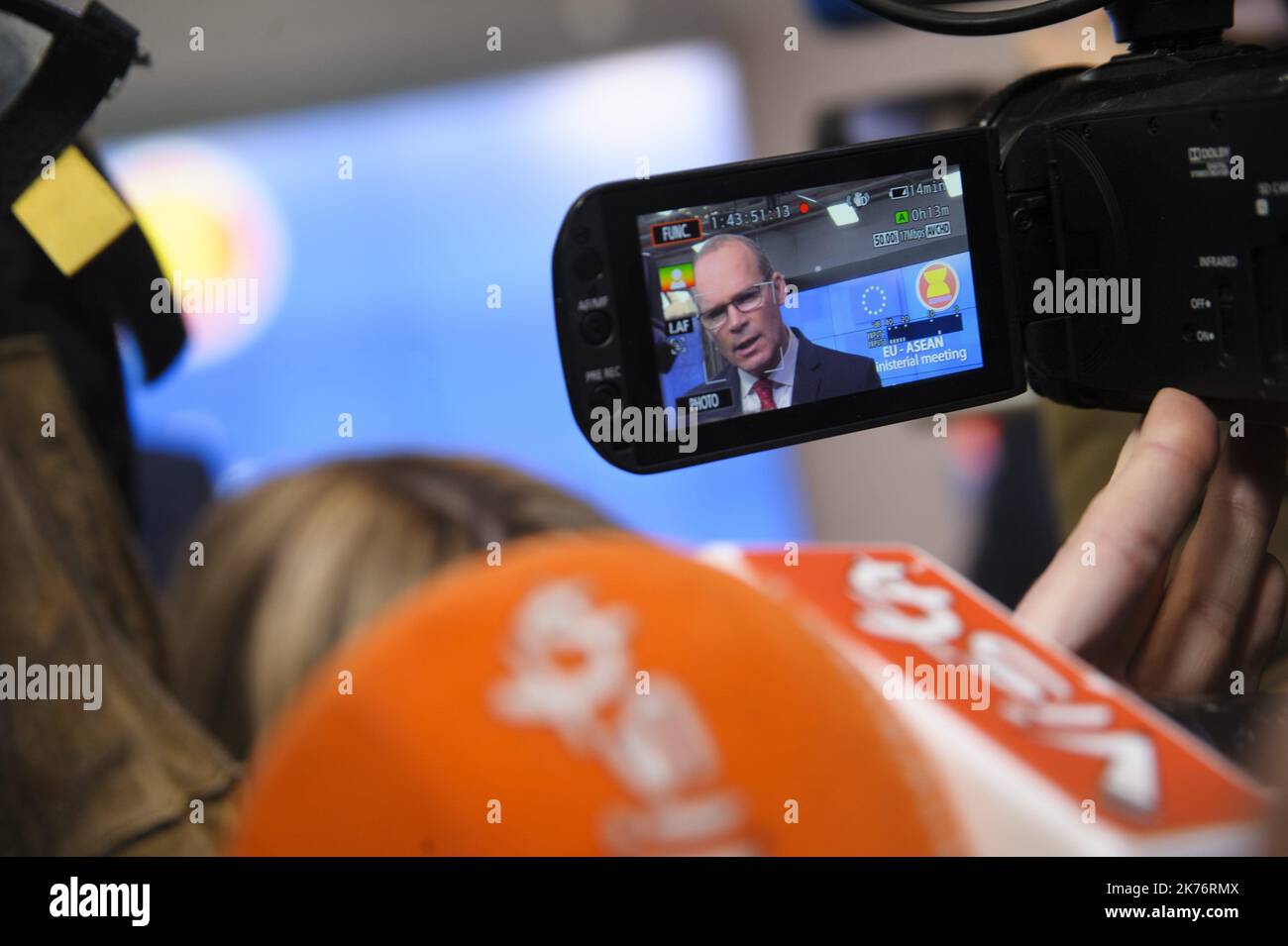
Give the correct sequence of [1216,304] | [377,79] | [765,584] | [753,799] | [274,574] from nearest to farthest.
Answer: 1. [753,799]
2. [765,584]
3. [1216,304]
4. [274,574]
5. [377,79]

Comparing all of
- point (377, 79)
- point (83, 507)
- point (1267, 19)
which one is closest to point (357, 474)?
point (83, 507)

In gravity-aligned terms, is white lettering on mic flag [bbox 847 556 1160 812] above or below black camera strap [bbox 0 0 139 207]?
below

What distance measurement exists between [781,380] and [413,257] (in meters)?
1.28

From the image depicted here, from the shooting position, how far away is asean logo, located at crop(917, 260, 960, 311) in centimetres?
55

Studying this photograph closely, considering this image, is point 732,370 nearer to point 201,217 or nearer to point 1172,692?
point 1172,692

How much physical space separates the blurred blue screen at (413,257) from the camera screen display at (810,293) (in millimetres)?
1141

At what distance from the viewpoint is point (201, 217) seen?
5.60ft

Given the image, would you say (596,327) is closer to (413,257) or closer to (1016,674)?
(1016,674)

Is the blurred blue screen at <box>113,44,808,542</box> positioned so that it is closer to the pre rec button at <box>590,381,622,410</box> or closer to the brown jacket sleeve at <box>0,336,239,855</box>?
the brown jacket sleeve at <box>0,336,239,855</box>

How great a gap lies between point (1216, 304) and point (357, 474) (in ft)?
1.47
